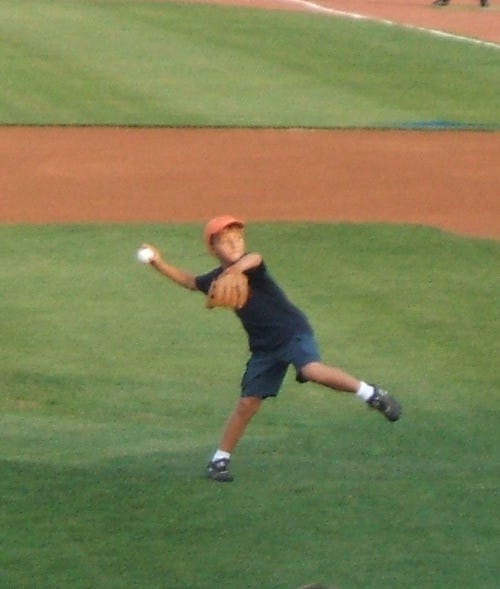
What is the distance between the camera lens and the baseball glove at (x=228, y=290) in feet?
25.6

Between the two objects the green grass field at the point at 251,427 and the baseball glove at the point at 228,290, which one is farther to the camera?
the baseball glove at the point at 228,290

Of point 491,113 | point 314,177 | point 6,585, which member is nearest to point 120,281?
point 314,177

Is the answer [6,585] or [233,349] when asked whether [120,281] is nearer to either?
[233,349]

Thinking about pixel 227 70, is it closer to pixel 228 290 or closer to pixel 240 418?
pixel 240 418

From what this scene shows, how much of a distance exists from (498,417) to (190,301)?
12.7 ft

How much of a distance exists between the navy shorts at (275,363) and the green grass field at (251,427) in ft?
1.49

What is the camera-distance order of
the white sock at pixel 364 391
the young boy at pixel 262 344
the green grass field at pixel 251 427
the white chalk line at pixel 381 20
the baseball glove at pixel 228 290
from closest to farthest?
the green grass field at pixel 251 427 → the baseball glove at pixel 228 290 → the young boy at pixel 262 344 → the white sock at pixel 364 391 → the white chalk line at pixel 381 20

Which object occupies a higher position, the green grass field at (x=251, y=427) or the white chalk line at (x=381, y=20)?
the white chalk line at (x=381, y=20)

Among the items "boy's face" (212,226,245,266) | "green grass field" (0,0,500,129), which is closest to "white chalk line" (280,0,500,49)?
"green grass field" (0,0,500,129)

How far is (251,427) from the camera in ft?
32.9

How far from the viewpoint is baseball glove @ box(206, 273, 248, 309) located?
7816mm

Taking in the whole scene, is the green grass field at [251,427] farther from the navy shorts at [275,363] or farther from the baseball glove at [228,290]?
the baseball glove at [228,290]

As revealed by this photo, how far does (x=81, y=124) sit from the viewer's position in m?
21.5

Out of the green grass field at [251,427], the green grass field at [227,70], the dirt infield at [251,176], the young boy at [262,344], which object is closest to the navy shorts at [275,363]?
A: the young boy at [262,344]
